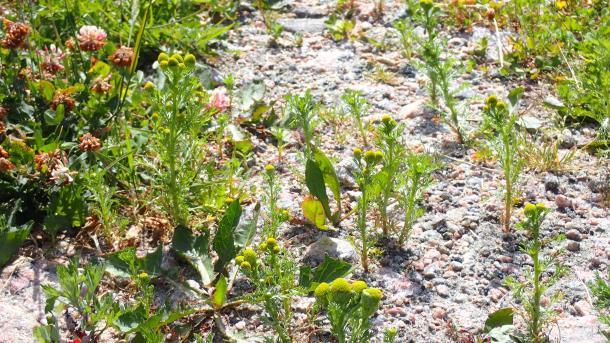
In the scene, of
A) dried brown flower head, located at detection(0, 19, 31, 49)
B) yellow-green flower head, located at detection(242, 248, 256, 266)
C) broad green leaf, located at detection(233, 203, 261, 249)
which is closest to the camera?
yellow-green flower head, located at detection(242, 248, 256, 266)

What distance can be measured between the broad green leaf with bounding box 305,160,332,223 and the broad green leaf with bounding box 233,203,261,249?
28 centimetres

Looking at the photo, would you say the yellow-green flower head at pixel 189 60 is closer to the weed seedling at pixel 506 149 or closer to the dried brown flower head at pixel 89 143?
the dried brown flower head at pixel 89 143

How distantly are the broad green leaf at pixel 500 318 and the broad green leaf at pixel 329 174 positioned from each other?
3.03 feet

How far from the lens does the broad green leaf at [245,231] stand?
3234 mm

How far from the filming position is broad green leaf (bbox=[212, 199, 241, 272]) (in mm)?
3158

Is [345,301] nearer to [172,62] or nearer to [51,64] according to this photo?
[172,62]

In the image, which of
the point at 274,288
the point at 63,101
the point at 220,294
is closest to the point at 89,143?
the point at 63,101

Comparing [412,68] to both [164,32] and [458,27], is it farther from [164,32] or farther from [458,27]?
[164,32]

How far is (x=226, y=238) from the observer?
318 centimetres

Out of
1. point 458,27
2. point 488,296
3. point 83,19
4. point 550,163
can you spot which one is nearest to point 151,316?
point 488,296

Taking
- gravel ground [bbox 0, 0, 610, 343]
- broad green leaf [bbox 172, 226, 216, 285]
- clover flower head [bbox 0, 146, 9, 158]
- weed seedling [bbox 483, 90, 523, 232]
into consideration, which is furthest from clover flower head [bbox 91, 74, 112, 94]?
weed seedling [bbox 483, 90, 523, 232]

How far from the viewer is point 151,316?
2.80 metres

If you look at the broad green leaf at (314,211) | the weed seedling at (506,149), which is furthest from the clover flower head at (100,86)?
the weed seedling at (506,149)

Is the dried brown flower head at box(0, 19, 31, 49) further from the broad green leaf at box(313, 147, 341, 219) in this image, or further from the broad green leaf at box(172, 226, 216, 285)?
the broad green leaf at box(313, 147, 341, 219)
